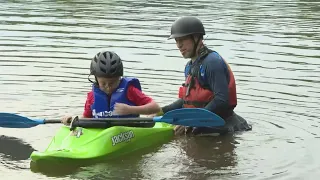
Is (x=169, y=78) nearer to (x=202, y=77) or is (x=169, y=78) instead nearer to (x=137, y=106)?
(x=202, y=77)

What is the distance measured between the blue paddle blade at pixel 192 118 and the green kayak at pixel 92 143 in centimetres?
41

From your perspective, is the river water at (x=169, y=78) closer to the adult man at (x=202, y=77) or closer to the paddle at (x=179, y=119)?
the paddle at (x=179, y=119)

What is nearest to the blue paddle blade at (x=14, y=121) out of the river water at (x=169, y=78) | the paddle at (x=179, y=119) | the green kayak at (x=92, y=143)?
the paddle at (x=179, y=119)

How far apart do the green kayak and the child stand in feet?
0.69

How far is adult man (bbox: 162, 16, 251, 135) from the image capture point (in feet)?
30.6

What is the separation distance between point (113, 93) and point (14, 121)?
1.42m

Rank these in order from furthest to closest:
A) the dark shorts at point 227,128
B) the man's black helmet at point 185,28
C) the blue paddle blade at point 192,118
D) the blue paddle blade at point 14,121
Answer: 1. the dark shorts at point 227,128
2. the man's black helmet at point 185,28
3. the blue paddle blade at point 14,121
4. the blue paddle blade at point 192,118

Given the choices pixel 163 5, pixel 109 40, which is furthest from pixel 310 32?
pixel 163 5

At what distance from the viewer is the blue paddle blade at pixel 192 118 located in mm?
8914

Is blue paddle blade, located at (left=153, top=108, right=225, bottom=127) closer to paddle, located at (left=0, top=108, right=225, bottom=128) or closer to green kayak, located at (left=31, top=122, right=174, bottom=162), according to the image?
paddle, located at (left=0, top=108, right=225, bottom=128)

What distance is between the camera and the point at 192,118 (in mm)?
9008

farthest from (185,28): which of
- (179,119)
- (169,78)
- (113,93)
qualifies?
(169,78)

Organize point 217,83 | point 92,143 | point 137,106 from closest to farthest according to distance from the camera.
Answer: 1. point 92,143
2. point 137,106
3. point 217,83

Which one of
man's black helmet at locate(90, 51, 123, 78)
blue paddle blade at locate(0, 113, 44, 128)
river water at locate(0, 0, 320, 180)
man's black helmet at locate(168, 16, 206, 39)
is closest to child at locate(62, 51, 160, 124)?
man's black helmet at locate(90, 51, 123, 78)
